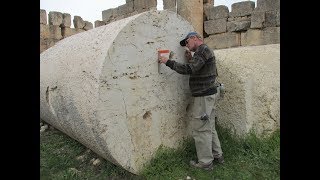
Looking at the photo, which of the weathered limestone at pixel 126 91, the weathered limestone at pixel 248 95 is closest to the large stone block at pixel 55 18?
the weathered limestone at pixel 126 91

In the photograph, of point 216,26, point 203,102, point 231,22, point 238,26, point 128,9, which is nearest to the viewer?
point 203,102

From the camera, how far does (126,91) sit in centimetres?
306

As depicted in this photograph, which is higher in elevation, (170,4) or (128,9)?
(128,9)

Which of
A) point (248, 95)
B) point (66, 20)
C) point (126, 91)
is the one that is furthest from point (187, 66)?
point (66, 20)

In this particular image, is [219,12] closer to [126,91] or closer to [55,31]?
[55,31]

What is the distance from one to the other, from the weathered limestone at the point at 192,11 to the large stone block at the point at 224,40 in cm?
46

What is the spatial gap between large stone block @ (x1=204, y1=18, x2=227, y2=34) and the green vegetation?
19.2 ft

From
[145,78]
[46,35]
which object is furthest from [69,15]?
[145,78]

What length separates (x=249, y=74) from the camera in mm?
3631

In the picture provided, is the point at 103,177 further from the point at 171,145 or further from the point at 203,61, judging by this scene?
the point at 203,61

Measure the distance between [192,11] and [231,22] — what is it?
1.15m

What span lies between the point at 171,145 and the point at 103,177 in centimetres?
77

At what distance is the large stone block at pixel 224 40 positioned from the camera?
8.98m

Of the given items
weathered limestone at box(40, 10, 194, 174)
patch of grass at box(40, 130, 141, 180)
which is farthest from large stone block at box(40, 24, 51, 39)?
weathered limestone at box(40, 10, 194, 174)
